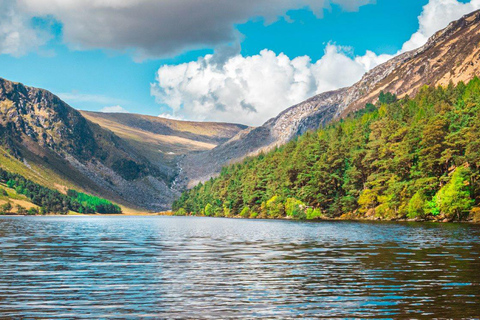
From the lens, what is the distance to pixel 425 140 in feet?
363

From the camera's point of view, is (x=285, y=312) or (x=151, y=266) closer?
(x=285, y=312)

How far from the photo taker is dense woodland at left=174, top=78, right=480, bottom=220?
97.4 meters

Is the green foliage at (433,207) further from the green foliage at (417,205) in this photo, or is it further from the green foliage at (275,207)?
the green foliage at (275,207)

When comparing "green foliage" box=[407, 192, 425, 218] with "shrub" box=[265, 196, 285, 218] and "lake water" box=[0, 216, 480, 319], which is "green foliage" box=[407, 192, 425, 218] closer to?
"lake water" box=[0, 216, 480, 319]

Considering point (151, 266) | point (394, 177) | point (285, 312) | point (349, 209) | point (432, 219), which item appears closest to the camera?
point (285, 312)

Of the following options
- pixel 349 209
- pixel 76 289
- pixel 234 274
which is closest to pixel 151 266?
pixel 234 274

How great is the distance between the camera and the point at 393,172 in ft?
414

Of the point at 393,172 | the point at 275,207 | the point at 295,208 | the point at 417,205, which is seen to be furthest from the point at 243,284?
the point at 275,207

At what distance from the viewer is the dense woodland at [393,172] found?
97.4 m

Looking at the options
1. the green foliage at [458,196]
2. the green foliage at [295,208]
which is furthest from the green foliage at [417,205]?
the green foliage at [295,208]

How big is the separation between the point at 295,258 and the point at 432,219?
254ft

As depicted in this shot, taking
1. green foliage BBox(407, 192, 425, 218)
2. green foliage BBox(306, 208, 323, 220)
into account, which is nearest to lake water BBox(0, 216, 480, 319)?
green foliage BBox(407, 192, 425, 218)

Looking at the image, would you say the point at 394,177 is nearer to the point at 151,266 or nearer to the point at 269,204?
the point at 269,204

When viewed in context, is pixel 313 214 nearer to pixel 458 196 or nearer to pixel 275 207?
pixel 275 207
